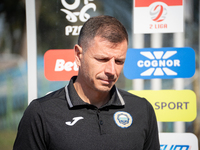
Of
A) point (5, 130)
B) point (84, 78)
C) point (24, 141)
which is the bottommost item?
point (5, 130)

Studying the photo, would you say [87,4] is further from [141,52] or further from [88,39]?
[88,39]

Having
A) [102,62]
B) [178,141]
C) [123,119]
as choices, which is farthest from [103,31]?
[178,141]

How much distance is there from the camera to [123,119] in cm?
103

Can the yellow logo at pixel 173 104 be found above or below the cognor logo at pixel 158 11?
A: below

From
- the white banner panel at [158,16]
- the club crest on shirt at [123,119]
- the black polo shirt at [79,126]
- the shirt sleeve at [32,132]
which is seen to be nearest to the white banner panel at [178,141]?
the black polo shirt at [79,126]

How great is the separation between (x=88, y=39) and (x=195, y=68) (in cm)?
→ 103

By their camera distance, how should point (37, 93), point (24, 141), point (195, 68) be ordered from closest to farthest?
point (24, 141)
point (195, 68)
point (37, 93)

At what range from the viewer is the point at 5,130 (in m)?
1.76

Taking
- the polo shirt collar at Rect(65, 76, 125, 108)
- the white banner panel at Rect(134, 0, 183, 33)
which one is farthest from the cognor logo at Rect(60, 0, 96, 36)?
the polo shirt collar at Rect(65, 76, 125, 108)

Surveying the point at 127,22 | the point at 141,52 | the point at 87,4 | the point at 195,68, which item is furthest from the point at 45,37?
the point at 195,68

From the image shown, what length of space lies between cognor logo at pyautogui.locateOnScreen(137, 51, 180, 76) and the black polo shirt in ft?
2.04

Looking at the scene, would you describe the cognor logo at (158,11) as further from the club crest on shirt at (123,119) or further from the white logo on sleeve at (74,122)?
the white logo on sleeve at (74,122)

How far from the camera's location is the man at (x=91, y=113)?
0.94 m

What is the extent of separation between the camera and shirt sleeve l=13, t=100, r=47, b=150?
0.94 m
